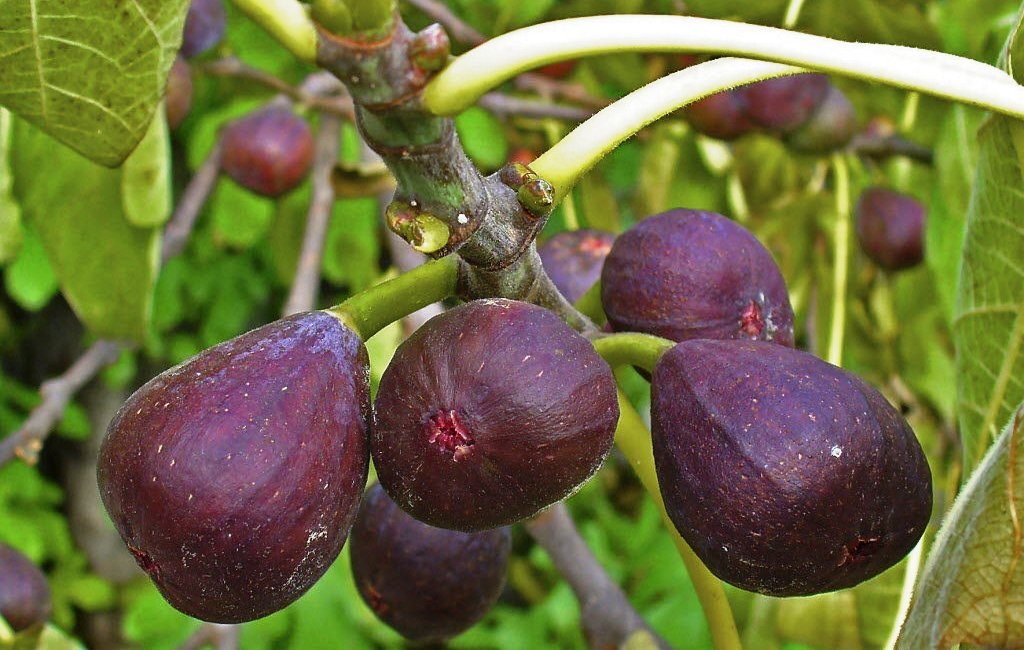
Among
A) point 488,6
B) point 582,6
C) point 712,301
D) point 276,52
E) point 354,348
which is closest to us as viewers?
point 354,348

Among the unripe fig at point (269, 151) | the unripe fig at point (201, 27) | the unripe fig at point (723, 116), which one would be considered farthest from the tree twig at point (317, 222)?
the unripe fig at point (723, 116)

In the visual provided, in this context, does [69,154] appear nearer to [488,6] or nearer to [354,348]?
[354,348]

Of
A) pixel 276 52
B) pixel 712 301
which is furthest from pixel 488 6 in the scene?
pixel 712 301

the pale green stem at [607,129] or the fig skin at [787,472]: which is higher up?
the pale green stem at [607,129]

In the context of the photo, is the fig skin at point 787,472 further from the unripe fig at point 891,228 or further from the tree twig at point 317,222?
the unripe fig at point 891,228

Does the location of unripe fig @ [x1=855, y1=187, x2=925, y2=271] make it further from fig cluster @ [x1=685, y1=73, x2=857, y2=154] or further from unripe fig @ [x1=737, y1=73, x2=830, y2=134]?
unripe fig @ [x1=737, y1=73, x2=830, y2=134]

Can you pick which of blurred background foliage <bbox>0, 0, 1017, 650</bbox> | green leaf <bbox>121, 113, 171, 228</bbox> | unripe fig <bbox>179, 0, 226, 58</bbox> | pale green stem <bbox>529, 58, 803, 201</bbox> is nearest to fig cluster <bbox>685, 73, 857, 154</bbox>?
blurred background foliage <bbox>0, 0, 1017, 650</bbox>
